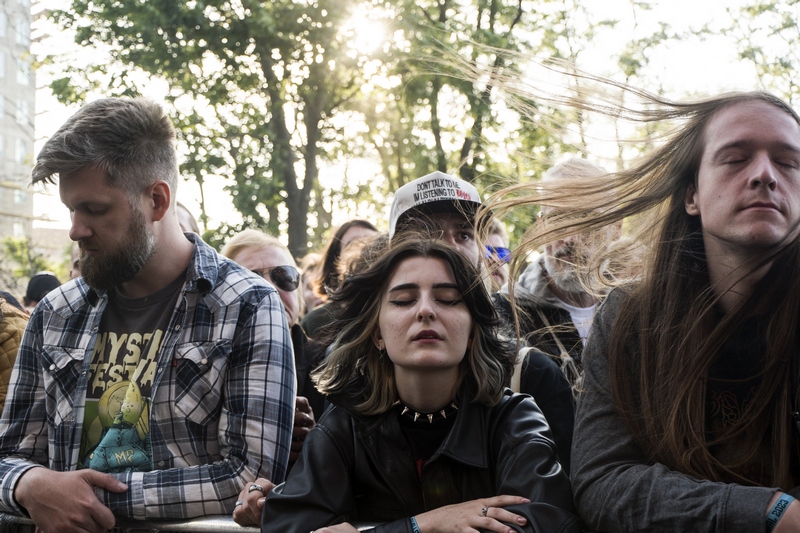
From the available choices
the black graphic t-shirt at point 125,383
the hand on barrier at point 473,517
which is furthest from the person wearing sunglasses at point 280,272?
the hand on barrier at point 473,517

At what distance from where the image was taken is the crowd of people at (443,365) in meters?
2.52

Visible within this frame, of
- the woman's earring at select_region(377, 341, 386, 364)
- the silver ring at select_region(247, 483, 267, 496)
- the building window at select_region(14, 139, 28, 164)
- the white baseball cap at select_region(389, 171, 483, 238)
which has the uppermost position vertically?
the building window at select_region(14, 139, 28, 164)

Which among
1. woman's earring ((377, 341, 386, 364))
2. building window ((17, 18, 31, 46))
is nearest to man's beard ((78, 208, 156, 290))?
woman's earring ((377, 341, 386, 364))

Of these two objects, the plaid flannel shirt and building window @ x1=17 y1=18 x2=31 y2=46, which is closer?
the plaid flannel shirt

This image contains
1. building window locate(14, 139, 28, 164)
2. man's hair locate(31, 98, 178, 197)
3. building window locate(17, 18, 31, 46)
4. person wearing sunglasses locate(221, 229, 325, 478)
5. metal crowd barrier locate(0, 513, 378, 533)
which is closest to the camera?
metal crowd barrier locate(0, 513, 378, 533)

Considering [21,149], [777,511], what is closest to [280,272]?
[777,511]

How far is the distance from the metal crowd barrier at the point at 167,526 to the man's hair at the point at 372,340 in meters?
0.55

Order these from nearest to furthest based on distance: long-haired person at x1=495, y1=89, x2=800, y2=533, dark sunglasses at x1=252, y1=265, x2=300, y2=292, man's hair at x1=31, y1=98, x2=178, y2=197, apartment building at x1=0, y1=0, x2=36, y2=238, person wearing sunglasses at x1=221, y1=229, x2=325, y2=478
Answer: long-haired person at x1=495, y1=89, x2=800, y2=533 → man's hair at x1=31, y1=98, x2=178, y2=197 → person wearing sunglasses at x1=221, y1=229, x2=325, y2=478 → dark sunglasses at x1=252, y1=265, x2=300, y2=292 → apartment building at x1=0, y1=0, x2=36, y2=238

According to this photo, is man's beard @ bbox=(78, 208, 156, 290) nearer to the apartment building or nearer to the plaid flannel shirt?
the plaid flannel shirt

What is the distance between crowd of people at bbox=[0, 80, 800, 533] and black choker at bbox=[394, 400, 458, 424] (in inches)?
0.5

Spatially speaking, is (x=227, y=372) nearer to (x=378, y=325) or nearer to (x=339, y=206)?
(x=378, y=325)

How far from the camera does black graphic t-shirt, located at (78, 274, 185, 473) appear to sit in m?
3.27

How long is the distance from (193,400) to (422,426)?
0.89 meters

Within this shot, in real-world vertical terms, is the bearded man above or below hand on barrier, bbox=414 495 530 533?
above
